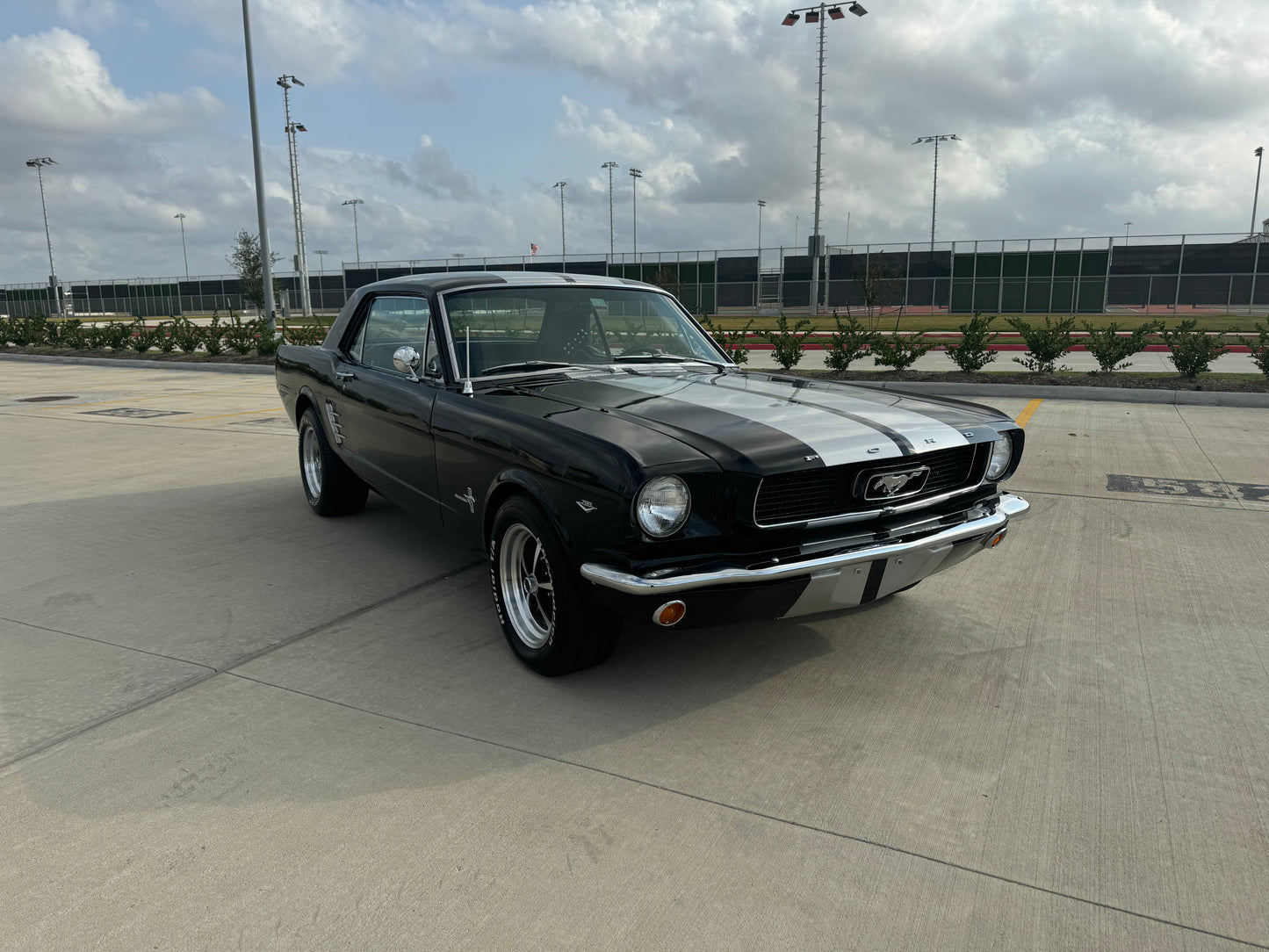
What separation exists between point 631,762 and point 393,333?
2.93 meters

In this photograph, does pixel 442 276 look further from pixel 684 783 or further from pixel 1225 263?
pixel 1225 263

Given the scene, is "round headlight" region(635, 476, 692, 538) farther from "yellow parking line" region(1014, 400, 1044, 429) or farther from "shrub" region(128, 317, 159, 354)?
"shrub" region(128, 317, 159, 354)

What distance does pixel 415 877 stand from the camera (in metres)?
2.33

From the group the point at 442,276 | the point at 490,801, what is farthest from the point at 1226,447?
the point at 490,801

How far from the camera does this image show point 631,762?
2867 mm

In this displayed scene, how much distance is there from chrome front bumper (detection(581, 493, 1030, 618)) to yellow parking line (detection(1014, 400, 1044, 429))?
660 centimetres

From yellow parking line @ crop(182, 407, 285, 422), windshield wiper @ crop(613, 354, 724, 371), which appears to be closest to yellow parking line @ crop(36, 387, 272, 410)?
yellow parking line @ crop(182, 407, 285, 422)

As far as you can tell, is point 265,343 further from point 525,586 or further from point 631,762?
point 631,762

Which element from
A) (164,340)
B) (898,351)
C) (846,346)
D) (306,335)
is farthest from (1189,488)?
(164,340)

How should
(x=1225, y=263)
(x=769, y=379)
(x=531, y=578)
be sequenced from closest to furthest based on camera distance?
(x=531, y=578), (x=769, y=379), (x=1225, y=263)

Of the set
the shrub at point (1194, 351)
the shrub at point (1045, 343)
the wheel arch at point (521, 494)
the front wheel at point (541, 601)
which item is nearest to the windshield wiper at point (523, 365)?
the wheel arch at point (521, 494)

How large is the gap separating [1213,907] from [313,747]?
100 inches

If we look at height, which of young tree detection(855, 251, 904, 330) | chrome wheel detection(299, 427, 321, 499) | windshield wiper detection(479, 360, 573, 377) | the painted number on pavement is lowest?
A: the painted number on pavement

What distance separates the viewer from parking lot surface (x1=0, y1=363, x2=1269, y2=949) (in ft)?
7.23
